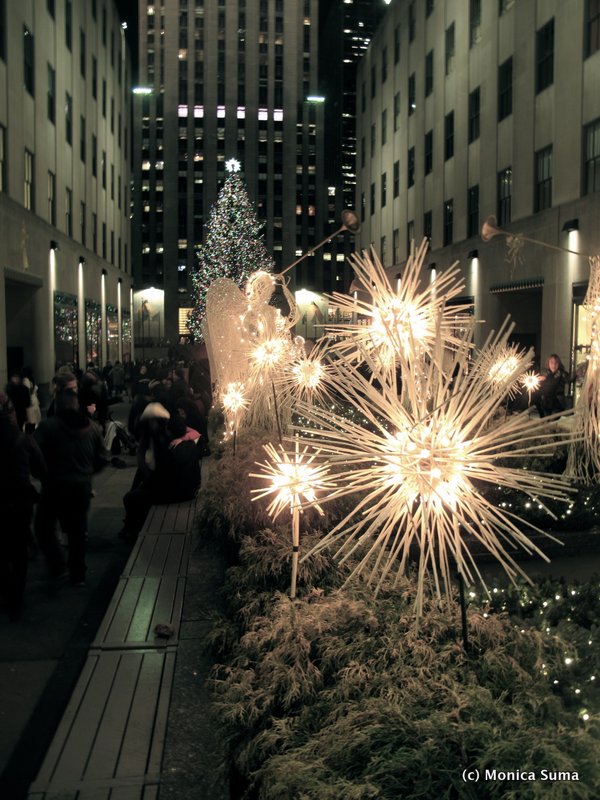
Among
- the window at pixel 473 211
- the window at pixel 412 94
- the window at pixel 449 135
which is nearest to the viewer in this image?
the window at pixel 473 211

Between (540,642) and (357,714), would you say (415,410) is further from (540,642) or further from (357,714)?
(540,642)

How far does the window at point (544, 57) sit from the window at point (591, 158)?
3048 mm

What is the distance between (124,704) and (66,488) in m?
3.07

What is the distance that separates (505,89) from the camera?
1023 inches

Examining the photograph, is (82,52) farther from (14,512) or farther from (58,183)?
(14,512)

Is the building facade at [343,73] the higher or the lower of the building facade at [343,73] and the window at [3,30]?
the higher

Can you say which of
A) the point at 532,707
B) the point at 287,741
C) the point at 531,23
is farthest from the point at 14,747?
the point at 531,23

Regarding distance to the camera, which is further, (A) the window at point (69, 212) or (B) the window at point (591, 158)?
(A) the window at point (69, 212)

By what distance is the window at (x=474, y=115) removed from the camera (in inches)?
1128

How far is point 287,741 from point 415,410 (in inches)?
56.8

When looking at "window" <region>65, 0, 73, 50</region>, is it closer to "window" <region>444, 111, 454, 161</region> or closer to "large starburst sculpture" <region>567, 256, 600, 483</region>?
"window" <region>444, 111, 454, 161</region>

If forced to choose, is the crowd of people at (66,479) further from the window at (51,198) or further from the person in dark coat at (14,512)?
the window at (51,198)

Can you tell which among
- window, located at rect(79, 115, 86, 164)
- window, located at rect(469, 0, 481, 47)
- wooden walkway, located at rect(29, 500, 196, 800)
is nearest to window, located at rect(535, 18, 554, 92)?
window, located at rect(469, 0, 481, 47)

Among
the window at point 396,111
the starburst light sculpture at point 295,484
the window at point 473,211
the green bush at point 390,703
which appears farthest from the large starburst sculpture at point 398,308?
the window at point 396,111
